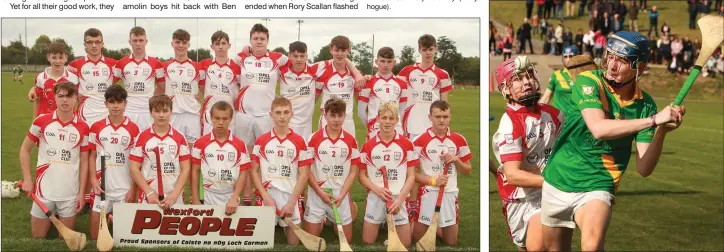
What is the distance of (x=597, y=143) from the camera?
473cm

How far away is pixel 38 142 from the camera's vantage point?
7.31m

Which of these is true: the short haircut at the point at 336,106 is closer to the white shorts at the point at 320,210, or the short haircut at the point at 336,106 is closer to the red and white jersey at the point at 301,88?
the red and white jersey at the point at 301,88

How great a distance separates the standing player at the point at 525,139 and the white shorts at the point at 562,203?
141 mm

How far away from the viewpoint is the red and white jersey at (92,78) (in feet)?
25.2

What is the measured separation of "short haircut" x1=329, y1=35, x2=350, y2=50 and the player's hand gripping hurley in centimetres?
110

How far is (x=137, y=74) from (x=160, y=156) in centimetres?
96

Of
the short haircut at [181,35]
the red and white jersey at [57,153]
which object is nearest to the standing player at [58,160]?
the red and white jersey at [57,153]

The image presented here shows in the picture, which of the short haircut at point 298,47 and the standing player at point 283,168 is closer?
the standing player at point 283,168

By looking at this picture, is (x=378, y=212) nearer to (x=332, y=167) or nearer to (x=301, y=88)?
(x=332, y=167)

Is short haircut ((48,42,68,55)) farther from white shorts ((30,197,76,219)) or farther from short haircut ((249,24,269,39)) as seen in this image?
short haircut ((249,24,269,39))

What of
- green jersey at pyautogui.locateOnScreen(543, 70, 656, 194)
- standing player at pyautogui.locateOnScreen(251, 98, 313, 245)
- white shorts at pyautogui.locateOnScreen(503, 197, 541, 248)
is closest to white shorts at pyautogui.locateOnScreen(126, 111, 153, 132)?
standing player at pyautogui.locateOnScreen(251, 98, 313, 245)

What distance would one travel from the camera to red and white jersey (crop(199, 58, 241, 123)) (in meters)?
7.80

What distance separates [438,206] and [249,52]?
2143 mm

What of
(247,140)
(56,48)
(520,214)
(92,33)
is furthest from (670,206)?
(56,48)
